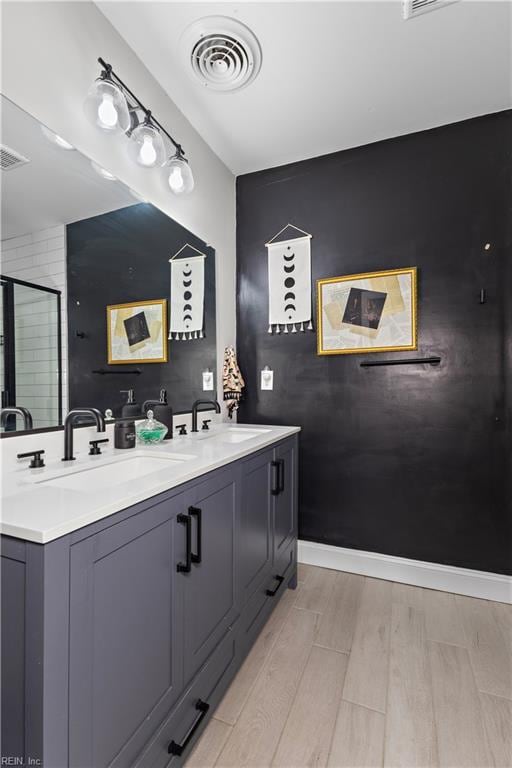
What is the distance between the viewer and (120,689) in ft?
2.76

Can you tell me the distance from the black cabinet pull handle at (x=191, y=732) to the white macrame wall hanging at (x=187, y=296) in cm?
155

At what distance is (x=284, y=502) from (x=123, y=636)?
1239mm

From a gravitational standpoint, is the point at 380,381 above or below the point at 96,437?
above

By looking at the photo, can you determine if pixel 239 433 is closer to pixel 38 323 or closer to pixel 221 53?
pixel 38 323

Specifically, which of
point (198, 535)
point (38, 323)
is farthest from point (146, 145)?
point (198, 535)

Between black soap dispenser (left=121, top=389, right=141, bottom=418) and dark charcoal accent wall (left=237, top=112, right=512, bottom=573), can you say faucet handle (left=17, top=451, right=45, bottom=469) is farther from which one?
dark charcoal accent wall (left=237, top=112, right=512, bottom=573)

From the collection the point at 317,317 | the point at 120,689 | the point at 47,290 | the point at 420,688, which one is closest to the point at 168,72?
the point at 47,290

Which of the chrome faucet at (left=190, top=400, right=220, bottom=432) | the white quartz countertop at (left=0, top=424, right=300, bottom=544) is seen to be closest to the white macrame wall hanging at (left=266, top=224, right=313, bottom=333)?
the chrome faucet at (left=190, top=400, right=220, bottom=432)

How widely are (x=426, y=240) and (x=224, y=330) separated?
4.49 ft

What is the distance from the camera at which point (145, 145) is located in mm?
1600

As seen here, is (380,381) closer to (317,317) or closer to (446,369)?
(446,369)

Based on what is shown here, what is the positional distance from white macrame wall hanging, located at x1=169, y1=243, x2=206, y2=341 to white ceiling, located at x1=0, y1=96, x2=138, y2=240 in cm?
57

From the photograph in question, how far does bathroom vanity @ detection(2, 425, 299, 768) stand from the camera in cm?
68

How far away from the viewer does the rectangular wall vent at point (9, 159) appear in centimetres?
112
